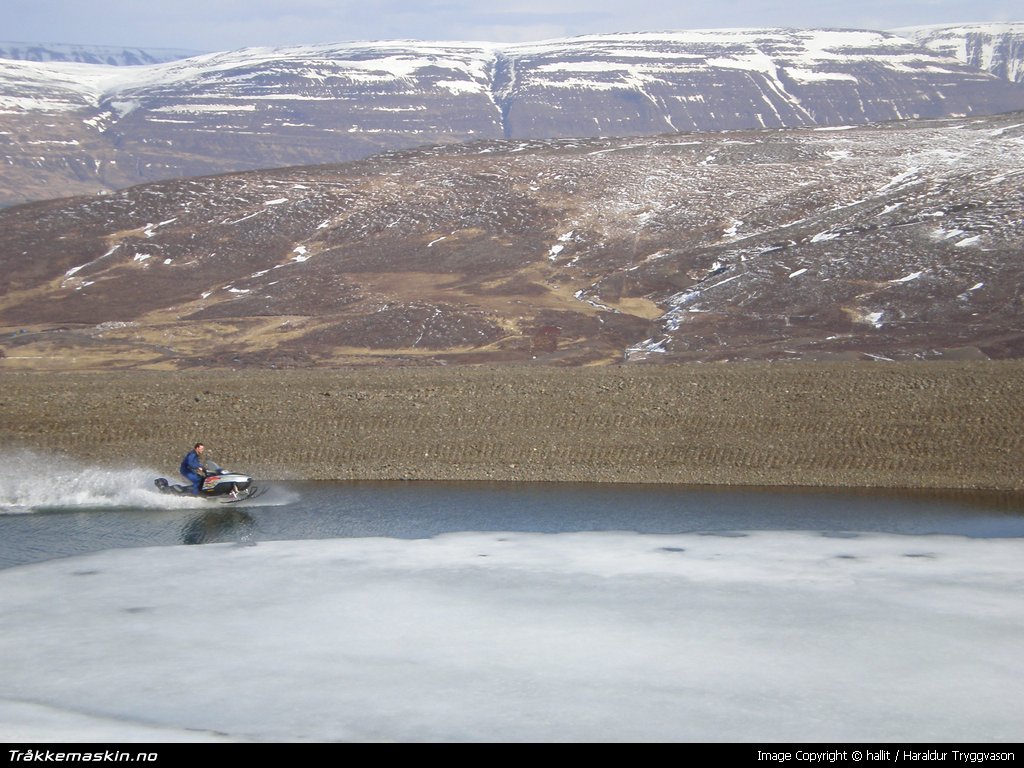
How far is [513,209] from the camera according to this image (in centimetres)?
8519

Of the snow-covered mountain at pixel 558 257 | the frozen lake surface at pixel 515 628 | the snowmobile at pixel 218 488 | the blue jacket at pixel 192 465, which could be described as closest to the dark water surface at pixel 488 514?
the frozen lake surface at pixel 515 628

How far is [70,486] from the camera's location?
28.3 meters

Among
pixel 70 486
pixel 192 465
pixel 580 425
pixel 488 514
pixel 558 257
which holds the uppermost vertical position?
pixel 192 465

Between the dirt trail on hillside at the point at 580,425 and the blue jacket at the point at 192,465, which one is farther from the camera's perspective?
the dirt trail on hillside at the point at 580,425

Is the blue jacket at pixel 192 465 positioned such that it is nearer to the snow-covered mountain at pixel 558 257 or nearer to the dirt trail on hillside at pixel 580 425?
the dirt trail on hillside at pixel 580 425

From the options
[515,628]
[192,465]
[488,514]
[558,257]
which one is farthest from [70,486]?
[558,257]

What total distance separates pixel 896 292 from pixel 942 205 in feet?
44.5

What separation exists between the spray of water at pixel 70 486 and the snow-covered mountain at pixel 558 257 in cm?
2730

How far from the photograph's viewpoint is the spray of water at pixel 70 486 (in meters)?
27.0

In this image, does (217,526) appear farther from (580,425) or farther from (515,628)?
(515,628)

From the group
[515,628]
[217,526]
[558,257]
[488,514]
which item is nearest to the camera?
[515,628]

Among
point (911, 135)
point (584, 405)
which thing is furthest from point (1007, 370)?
point (911, 135)

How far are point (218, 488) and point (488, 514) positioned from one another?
21.6 feet

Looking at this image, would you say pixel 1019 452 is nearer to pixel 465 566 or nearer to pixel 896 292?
pixel 465 566
